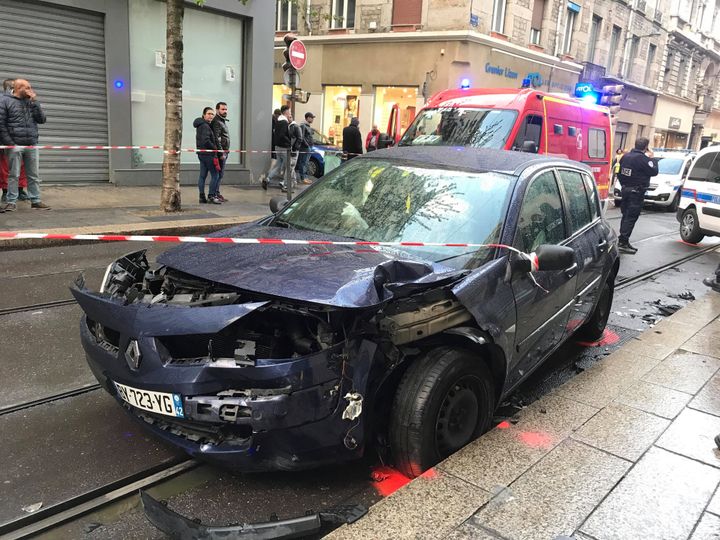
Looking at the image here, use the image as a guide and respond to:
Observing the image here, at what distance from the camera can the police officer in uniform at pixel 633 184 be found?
10.5 metres

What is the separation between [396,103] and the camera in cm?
2355

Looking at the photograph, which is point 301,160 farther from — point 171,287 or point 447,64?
point 171,287

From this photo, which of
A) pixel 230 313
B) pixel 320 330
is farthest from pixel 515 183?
pixel 230 313

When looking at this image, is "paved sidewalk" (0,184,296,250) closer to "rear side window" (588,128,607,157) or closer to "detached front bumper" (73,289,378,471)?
"detached front bumper" (73,289,378,471)

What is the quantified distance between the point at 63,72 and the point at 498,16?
17.1 m

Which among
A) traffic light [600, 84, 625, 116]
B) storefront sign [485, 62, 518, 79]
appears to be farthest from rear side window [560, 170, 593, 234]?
storefront sign [485, 62, 518, 79]

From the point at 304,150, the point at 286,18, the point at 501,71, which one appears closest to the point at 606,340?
the point at 304,150

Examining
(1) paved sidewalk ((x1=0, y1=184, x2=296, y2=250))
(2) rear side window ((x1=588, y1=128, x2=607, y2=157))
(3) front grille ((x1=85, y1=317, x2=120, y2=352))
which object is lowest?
(1) paved sidewalk ((x1=0, y1=184, x2=296, y2=250))

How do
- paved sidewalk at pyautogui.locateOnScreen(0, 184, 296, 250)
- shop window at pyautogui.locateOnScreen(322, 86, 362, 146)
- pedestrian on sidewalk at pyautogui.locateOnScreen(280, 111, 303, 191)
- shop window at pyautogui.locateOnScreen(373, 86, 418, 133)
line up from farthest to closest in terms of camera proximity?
shop window at pyautogui.locateOnScreen(322, 86, 362, 146)
shop window at pyautogui.locateOnScreen(373, 86, 418, 133)
pedestrian on sidewalk at pyautogui.locateOnScreen(280, 111, 303, 191)
paved sidewalk at pyautogui.locateOnScreen(0, 184, 296, 250)

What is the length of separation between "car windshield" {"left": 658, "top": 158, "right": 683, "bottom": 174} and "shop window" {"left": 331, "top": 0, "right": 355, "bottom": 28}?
520 inches

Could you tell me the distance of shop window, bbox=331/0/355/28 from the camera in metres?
23.9

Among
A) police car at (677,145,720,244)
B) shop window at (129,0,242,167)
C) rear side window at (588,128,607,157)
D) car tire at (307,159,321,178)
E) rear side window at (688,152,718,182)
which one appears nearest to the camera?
police car at (677,145,720,244)

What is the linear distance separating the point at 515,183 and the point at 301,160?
1251 centimetres

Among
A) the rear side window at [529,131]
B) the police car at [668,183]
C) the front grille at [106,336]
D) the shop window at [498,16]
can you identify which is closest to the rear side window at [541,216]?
the front grille at [106,336]
